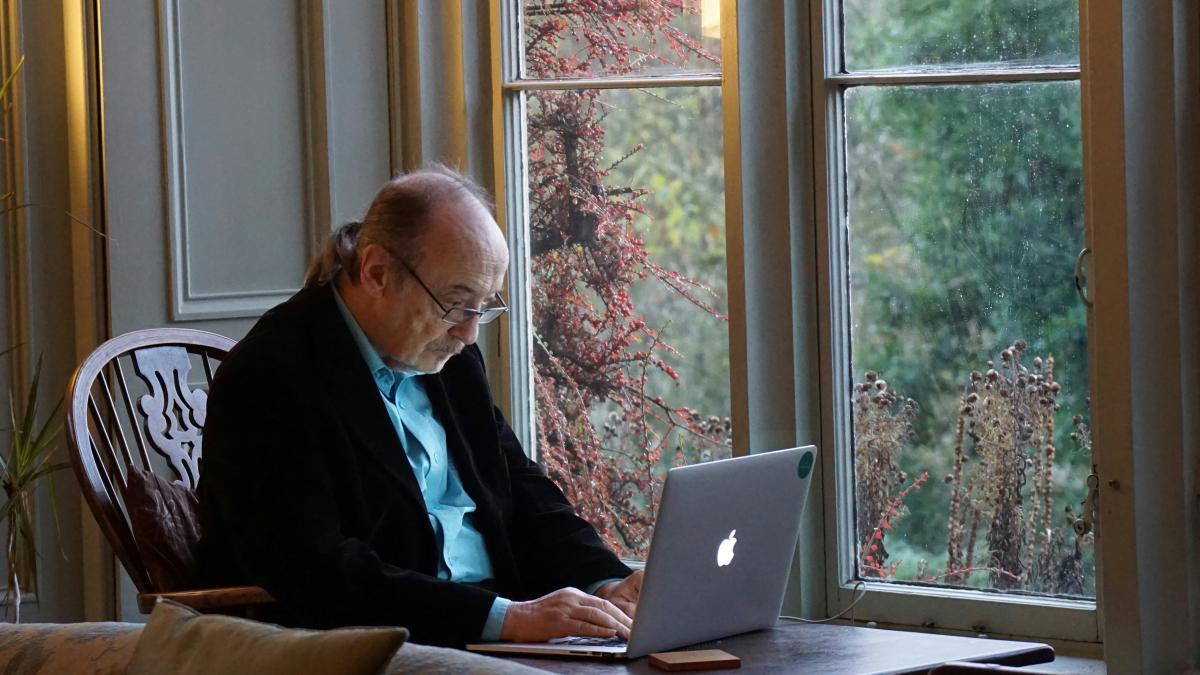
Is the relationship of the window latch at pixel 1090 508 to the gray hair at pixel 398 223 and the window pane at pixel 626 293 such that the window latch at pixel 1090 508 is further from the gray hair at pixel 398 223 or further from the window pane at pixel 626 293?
the gray hair at pixel 398 223

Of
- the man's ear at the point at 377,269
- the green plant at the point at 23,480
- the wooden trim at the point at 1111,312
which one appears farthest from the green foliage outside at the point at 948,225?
the green plant at the point at 23,480

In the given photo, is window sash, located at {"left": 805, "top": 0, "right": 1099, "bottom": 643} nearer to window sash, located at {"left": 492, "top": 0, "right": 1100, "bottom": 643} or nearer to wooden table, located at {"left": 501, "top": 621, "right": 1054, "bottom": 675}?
window sash, located at {"left": 492, "top": 0, "right": 1100, "bottom": 643}

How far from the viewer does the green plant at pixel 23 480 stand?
10.8 feet

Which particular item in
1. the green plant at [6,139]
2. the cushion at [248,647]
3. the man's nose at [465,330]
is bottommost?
the cushion at [248,647]

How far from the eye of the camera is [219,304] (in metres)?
3.67

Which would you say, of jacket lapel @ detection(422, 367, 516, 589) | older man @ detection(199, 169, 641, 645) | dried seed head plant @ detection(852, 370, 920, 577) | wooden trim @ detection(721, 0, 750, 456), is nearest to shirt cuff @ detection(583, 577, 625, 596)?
older man @ detection(199, 169, 641, 645)

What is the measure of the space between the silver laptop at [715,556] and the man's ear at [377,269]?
693mm

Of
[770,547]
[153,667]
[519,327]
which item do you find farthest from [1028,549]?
[153,667]

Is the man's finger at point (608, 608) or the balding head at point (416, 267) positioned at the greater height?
the balding head at point (416, 267)

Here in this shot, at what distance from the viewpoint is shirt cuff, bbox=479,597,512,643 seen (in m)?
2.36

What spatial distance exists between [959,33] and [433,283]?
1.22 meters

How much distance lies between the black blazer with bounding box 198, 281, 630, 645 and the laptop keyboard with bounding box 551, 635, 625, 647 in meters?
0.16

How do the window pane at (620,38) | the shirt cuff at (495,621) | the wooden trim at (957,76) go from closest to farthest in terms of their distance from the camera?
1. the shirt cuff at (495,621)
2. the wooden trim at (957,76)
3. the window pane at (620,38)

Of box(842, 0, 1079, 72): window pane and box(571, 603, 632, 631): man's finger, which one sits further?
box(842, 0, 1079, 72): window pane
